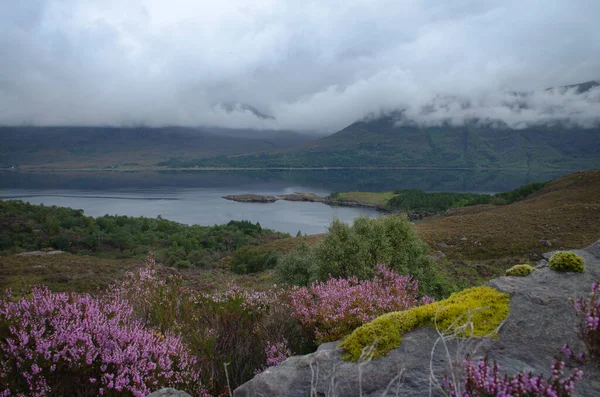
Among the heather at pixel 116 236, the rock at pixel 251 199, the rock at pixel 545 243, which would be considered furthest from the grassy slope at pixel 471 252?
the rock at pixel 251 199

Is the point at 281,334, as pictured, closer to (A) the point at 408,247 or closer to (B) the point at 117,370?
(B) the point at 117,370

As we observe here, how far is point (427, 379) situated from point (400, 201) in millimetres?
131428

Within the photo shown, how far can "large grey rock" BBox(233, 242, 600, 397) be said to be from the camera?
4102mm

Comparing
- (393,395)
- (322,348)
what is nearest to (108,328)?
(322,348)

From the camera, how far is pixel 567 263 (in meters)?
6.38

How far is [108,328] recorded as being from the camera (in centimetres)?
504

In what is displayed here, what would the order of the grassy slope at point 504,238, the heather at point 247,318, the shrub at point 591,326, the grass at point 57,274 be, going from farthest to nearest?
the grassy slope at point 504,238 → the grass at point 57,274 → the heather at point 247,318 → the shrub at point 591,326

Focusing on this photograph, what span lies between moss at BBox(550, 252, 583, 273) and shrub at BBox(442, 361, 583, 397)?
181 inches

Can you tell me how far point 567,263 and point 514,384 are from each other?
512cm

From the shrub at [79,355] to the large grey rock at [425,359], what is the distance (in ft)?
3.95

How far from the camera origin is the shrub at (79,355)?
436 centimetres

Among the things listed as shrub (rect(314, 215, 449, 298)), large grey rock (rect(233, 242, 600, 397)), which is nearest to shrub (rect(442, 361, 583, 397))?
large grey rock (rect(233, 242, 600, 397))

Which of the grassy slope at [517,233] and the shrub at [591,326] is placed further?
the grassy slope at [517,233]

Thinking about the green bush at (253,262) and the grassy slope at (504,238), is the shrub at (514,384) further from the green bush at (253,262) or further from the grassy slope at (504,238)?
the green bush at (253,262)
